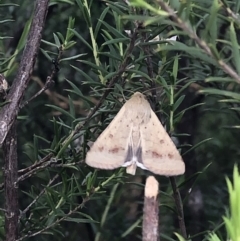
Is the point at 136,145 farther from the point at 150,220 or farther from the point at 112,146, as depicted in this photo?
the point at 150,220

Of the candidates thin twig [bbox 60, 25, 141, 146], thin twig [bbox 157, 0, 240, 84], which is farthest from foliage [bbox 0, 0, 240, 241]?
thin twig [bbox 157, 0, 240, 84]

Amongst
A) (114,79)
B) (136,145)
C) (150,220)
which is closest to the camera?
(150,220)

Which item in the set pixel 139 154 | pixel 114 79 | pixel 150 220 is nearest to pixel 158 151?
pixel 139 154

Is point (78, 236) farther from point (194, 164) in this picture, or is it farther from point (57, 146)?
point (57, 146)

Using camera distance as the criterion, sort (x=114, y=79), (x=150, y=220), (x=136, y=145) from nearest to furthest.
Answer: (x=150, y=220), (x=114, y=79), (x=136, y=145)

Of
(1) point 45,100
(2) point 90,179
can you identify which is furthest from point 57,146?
(1) point 45,100

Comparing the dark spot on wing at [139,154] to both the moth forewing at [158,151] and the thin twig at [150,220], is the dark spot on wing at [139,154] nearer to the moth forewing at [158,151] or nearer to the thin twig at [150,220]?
the moth forewing at [158,151]
